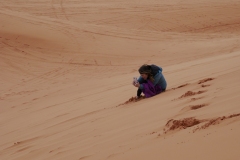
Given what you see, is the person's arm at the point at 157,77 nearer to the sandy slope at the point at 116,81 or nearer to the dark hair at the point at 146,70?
the dark hair at the point at 146,70

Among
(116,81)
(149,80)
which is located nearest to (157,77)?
(149,80)

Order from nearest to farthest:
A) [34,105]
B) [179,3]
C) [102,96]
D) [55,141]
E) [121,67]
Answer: [55,141], [102,96], [34,105], [121,67], [179,3]

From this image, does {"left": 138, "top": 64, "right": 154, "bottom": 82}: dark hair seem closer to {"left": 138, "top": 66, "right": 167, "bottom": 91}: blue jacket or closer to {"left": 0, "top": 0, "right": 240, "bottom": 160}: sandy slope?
{"left": 138, "top": 66, "right": 167, "bottom": 91}: blue jacket

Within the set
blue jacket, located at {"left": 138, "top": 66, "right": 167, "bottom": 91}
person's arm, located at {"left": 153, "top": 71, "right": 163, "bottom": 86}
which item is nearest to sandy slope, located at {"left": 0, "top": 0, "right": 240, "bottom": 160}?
blue jacket, located at {"left": 138, "top": 66, "right": 167, "bottom": 91}

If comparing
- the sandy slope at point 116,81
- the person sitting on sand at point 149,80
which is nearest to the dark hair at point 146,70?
the person sitting on sand at point 149,80

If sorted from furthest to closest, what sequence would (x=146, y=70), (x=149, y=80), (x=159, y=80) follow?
(x=159, y=80)
(x=149, y=80)
(x=146, y=70)

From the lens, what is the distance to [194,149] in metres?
2.82

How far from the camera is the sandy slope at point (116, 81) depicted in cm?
346

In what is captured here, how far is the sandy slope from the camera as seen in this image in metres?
3.46

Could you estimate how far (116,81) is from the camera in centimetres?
987

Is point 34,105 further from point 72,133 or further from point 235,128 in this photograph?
point 235,128

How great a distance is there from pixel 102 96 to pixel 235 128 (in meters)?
4.94

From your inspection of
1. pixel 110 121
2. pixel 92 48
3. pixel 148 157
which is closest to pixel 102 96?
pixel 110 121

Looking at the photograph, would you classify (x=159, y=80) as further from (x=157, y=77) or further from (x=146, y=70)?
(x=146, y=70)
